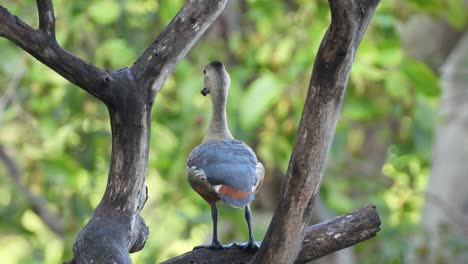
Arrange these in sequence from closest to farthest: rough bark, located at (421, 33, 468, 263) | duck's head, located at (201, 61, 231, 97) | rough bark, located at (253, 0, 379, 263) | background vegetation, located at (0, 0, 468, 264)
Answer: rough bark, located at (253, 0, 379, 263)
duck's head, located at (201, 61, 231, 97)
background vegetation, located at (0, 0, 468, 264)
rough bark, located at (421, 33, 468, 263)

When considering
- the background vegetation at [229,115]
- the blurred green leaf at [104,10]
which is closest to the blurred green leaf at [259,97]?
the background vegetation at [229,115]

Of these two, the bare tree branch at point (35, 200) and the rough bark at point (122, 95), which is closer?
the rough bark at point (122, 95)

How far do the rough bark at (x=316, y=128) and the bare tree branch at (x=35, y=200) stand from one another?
3.91 meters

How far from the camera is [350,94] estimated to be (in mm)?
5836

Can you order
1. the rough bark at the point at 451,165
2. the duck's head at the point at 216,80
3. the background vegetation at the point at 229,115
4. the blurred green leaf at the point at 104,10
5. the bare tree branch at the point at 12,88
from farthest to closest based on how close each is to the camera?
the rough bark at the point at 451,165 → the bare tree branch at the point at 12,88 → the blurred green leaf at the point at 104,10 → the background vegetation at the point at 229,115 → the duck's head at the point at 216,80

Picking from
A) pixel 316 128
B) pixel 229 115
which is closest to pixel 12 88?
pixel 229 115

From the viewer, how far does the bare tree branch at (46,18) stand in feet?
8.56

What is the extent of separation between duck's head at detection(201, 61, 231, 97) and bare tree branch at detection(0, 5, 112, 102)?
13.0 inches

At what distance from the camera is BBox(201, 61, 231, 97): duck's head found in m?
2.85

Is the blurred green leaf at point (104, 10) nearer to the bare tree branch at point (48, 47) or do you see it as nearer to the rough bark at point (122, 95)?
the rough bark at point (122, 95)

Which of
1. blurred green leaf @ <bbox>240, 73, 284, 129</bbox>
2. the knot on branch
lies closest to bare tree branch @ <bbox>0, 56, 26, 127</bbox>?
blurred green leaf @ <bbox>240, 73, 284, 129</bbox>

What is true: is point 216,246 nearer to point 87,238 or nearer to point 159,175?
point 87,238

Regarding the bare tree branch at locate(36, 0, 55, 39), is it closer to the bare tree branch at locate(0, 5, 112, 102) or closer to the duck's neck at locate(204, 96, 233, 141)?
the bare tree branch at locate(0, 5, 112, 102)

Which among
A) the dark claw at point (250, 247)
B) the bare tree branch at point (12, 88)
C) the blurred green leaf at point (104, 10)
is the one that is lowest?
the dark claw at point (250, 247)
